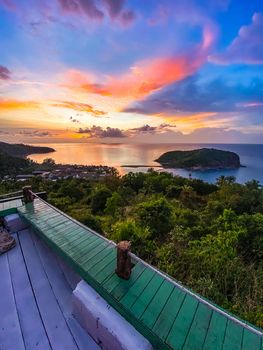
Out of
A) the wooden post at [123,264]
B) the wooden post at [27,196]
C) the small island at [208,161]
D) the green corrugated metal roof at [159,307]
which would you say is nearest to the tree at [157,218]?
the wooden post at [27,196]

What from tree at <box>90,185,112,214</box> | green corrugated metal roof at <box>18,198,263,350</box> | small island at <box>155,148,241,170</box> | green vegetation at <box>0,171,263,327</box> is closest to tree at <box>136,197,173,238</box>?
green vegetation at <box>0,171,263,327</box>

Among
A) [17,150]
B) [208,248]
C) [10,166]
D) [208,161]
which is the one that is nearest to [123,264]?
[208,248]

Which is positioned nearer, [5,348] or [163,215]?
[5,348]

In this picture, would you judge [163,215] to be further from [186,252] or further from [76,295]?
[76,295]

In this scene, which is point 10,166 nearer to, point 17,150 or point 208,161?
point 17,150

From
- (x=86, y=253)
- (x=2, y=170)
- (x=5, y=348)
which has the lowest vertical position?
(x=2, y=170)

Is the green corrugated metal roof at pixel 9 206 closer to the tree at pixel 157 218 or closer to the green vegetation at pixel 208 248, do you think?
the green vegetation at pixel 208 248

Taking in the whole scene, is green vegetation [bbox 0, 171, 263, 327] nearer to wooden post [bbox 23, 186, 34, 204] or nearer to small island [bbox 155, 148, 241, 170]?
wooden post [bbox 23, 186, 34, 204]

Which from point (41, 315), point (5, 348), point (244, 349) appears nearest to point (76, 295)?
point (41, 315)
